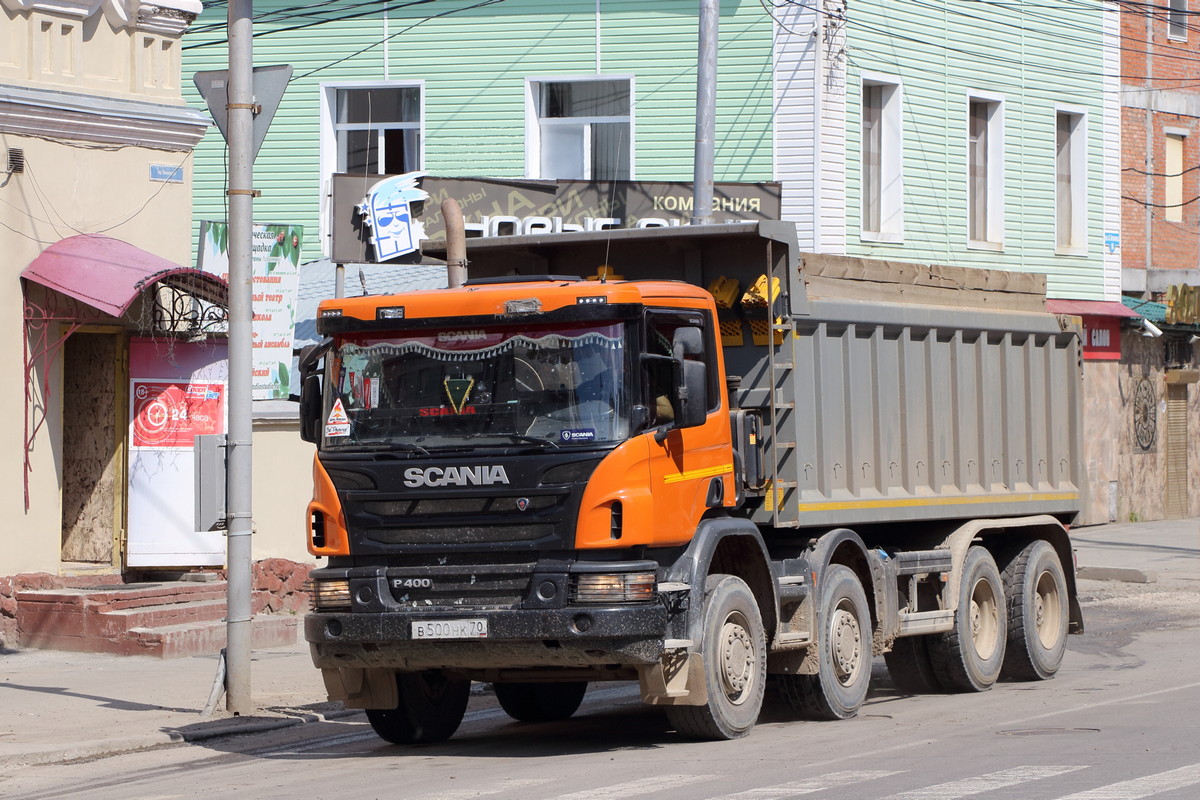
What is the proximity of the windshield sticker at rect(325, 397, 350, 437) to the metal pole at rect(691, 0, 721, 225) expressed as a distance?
6.72 m

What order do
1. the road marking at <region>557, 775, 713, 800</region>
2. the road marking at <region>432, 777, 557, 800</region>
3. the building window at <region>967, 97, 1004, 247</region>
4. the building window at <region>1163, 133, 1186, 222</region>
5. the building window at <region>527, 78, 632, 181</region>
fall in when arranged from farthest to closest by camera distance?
the building window at <region>1163, 133, 1186, 222</region>, the building window at <region>967, 97, 1004, 247</region>, the building window at <region>527, 78, 632, 181</region>, the road marking at <region>432, 777, 557, 800</region>, the road marking at <region>557, 775, 713, 800</region>

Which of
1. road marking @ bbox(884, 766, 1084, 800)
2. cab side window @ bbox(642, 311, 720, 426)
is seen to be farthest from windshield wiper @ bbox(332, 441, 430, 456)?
road marking @ bbox(884, 766, 1084, 800)

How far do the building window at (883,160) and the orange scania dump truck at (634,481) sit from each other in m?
12.2

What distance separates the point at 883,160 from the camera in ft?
82.4

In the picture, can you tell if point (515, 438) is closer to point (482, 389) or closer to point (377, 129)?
point (482, 389)

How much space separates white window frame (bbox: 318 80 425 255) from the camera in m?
25.0

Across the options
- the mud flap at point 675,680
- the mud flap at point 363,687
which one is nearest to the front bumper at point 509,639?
the mud flap at point 675,680

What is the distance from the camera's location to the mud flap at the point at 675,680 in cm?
983

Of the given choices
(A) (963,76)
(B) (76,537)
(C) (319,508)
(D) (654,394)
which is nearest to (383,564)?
(C) (319,508)

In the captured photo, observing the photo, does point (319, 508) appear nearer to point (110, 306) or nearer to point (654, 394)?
point (654, 394)

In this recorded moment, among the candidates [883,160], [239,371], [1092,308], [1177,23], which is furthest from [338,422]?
[1177,23]

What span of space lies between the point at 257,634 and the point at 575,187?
33.1ft

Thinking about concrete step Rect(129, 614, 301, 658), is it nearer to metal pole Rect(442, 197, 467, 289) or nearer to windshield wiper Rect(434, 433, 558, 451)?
metal pole Rect(442, 197, 467, 289)

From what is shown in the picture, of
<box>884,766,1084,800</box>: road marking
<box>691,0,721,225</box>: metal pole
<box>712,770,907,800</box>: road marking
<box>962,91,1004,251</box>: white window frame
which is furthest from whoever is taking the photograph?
<box>962,91,1004,251</box>: white window frame
